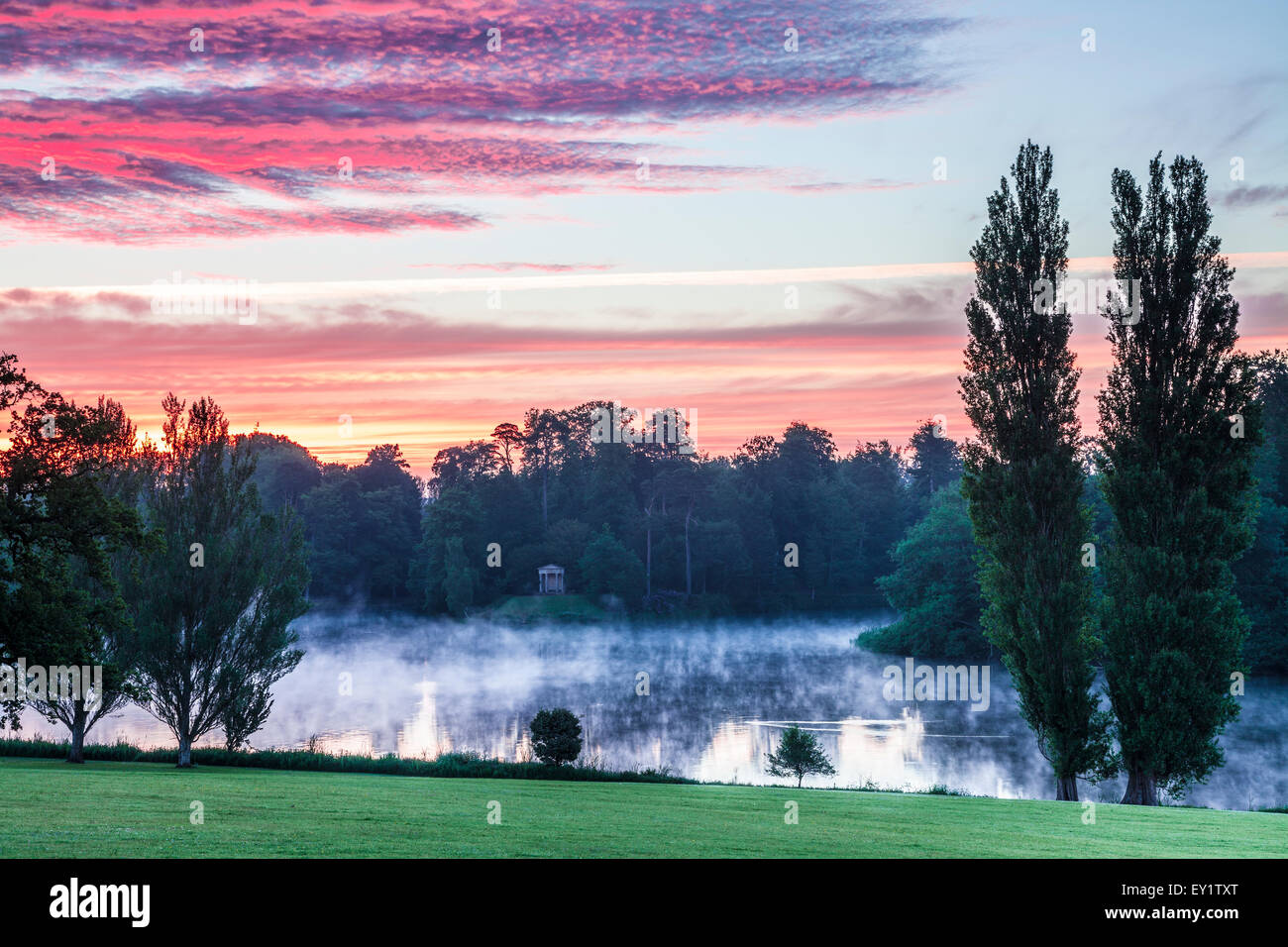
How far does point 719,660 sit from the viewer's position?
7156 cm

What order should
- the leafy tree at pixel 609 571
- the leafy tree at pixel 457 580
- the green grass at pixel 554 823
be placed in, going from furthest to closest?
the leafy tree at pixel 609 571, the leafy tree at pixel 457 580, the green grass at pixel 554 823

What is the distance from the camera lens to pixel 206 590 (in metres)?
32.8

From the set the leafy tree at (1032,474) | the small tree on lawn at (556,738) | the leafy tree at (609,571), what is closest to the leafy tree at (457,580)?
the leafy tree at (609,571)

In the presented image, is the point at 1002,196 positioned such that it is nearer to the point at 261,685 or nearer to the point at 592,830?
the point at 592,830

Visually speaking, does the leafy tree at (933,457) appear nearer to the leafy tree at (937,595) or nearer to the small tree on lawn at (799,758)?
the leafy tree at (937,595)

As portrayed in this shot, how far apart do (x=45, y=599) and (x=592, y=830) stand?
40.4 feet

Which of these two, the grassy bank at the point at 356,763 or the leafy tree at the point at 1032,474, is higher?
the leafy tree at the point at 1032,474

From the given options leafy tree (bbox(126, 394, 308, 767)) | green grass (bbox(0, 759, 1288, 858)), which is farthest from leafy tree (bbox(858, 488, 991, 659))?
green grass (bbox(0, 759, 1288, 858))

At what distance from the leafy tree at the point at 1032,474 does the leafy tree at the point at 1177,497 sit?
44.3 inches

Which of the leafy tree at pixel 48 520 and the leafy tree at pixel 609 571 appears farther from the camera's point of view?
the leafy tree at pixel 609 571

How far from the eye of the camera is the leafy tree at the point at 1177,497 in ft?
87.5

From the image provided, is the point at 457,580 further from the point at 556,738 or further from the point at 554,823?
the point at 554,823

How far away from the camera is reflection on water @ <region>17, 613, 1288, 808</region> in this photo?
35.2 meters
